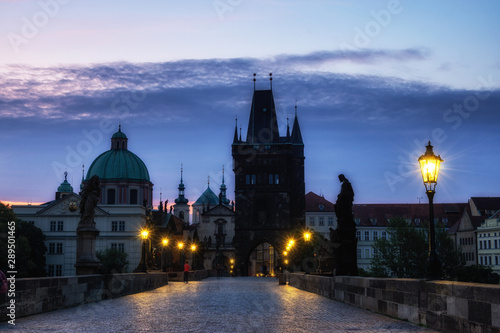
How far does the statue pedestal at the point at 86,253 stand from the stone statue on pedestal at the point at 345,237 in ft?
29.4

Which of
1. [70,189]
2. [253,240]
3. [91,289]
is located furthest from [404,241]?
[91,289]

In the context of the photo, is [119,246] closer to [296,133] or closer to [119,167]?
[119,167]

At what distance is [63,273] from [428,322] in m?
93.7

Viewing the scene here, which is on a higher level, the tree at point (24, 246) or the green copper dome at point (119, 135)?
the green copper dome at point (119, 135)

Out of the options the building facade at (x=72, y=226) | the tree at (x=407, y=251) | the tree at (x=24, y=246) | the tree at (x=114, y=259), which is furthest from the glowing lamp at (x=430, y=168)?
the tree at (x=407, y=251)

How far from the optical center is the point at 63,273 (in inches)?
3974

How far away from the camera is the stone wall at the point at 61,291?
15217 mm

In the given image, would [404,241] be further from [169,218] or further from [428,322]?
[428,322]

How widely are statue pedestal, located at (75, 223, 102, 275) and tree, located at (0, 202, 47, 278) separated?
160ft

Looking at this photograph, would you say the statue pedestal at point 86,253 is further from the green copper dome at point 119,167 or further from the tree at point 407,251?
the green copper dome at point 119,167

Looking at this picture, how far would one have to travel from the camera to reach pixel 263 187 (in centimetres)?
11362

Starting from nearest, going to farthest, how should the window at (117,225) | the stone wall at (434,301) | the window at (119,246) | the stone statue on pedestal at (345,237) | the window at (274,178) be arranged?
the stone wall at (434,301) < the stone statue on pedestal at (345,237) < the window at (119,246) < the window at (117,225) < the window at (274,178)

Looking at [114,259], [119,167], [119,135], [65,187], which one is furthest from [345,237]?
[65,187]

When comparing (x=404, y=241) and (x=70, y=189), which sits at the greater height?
(x=70, y=189)
